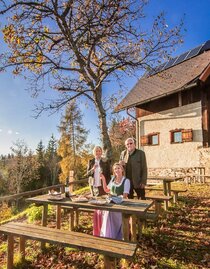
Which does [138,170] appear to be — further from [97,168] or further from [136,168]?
[97,168]

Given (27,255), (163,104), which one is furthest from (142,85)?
(27,255)

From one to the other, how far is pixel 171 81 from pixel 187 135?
339 centimetres

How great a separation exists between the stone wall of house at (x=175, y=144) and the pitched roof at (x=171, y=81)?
129 centimetres

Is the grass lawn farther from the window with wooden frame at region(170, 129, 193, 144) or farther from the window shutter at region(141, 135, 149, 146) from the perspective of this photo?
the window shutter at region(141, 135, 149, 146)

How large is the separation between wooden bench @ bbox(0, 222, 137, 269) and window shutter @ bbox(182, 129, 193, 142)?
1150cm

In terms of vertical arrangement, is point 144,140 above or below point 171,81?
below

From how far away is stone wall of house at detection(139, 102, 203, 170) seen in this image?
45.1 feet

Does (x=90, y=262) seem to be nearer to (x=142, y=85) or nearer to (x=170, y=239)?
(x=170, y=239)

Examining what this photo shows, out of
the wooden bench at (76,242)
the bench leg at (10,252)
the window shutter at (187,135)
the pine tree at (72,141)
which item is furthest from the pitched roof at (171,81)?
the pine tree at (72,141)

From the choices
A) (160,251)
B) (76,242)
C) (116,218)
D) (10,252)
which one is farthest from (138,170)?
(10,252)

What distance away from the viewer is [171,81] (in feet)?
42.9

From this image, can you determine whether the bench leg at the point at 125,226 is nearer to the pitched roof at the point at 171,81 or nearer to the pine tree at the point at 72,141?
the pitched roof at the point at 171,81

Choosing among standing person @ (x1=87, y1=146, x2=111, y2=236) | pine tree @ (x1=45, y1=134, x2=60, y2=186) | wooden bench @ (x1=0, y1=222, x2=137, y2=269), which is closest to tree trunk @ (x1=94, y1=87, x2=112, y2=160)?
standing person @ (x1=87, y1=146, x2=111, y2=236)

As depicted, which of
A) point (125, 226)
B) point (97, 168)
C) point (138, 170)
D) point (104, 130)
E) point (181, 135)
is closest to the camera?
point (125, 226)
